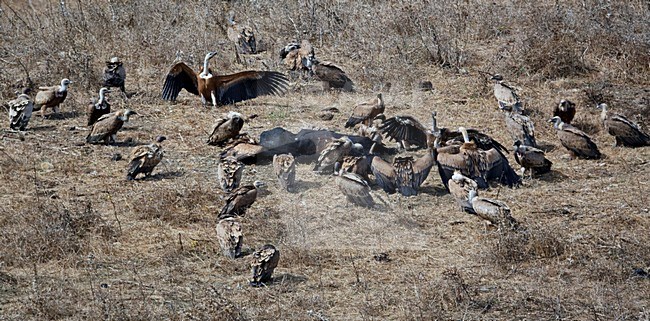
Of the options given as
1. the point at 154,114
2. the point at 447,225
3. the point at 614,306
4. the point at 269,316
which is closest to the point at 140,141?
the point at 154,114

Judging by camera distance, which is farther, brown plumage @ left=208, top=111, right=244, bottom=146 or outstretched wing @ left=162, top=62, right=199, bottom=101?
outstretched wing @ left=162, top=62, right=199, bottom=101

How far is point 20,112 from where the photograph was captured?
1082 centimetres

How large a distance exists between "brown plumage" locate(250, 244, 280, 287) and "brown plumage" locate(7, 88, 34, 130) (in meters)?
5.22

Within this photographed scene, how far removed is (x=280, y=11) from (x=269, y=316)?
9368 millimetres

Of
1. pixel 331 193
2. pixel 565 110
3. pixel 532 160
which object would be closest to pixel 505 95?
pixel 565 110

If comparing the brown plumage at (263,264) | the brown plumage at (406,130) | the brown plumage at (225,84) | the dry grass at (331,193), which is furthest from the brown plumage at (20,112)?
the brown plumage at (263,264)

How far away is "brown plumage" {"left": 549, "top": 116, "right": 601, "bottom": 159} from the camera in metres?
9.64

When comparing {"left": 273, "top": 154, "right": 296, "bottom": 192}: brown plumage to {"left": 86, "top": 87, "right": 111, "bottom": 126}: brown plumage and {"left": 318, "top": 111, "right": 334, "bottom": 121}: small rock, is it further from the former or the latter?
{"left": 86, "top": 87, "right": 111, "bottom": 126}: brown plumage

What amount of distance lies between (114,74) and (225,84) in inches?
60.4

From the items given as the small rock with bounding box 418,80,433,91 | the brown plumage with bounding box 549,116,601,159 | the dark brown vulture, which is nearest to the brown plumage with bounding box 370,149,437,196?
the brown plumage with bounding box 549,116,601,159

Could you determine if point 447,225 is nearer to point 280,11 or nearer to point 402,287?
point 402,287

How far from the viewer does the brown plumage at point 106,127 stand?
33.9 ft

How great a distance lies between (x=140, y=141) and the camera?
35.0ft

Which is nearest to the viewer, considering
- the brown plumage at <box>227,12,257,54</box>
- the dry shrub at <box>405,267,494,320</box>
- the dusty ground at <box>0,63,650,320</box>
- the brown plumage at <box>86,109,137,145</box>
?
the dry shrub at <box>405,267,494,320</box>
